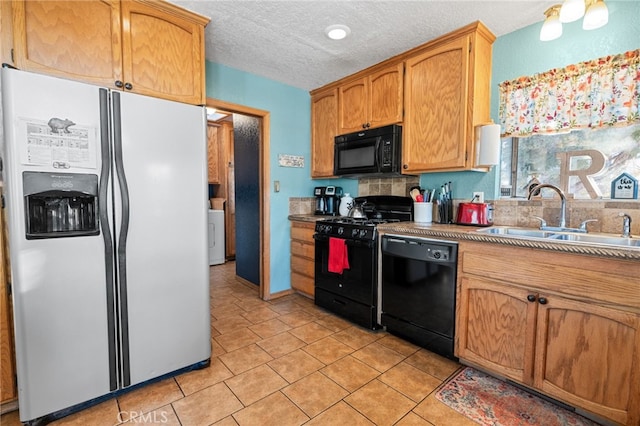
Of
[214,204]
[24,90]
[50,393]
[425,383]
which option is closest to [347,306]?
[425,383]

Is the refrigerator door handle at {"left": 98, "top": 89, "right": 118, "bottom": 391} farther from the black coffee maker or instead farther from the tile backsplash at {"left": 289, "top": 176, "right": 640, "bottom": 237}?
the tile backsplash at {"left": 289, "top": 176, "right": 640, "bottom": 237}

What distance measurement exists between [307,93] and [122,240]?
258 centimetres

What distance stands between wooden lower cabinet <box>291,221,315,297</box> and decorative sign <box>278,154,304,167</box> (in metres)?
0.66

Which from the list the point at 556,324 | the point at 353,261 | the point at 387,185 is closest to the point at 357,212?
the point at 387,185

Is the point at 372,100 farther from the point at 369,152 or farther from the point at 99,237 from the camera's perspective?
the point at 99,237

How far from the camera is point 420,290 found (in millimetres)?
2115

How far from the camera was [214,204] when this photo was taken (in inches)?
192

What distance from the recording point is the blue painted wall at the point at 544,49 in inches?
70.1

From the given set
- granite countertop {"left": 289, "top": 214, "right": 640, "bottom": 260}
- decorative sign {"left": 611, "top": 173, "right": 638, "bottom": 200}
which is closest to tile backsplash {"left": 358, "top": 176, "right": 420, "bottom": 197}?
granite countertop {"left": 289, "top": 214, "right": 640, "bottom": 260}

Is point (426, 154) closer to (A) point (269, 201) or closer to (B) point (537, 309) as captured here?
(B) point (537, 309)

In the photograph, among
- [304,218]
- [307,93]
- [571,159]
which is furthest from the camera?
[307,93]

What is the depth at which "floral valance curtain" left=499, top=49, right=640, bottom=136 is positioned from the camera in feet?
5.81

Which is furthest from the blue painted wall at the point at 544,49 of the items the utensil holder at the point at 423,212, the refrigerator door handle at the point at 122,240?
the refrigerator door handle at the point at 122,240

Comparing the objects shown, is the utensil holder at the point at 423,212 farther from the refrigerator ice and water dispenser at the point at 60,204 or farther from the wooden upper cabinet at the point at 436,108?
the refrigerator ice and water dispenser at the point at 60,204
